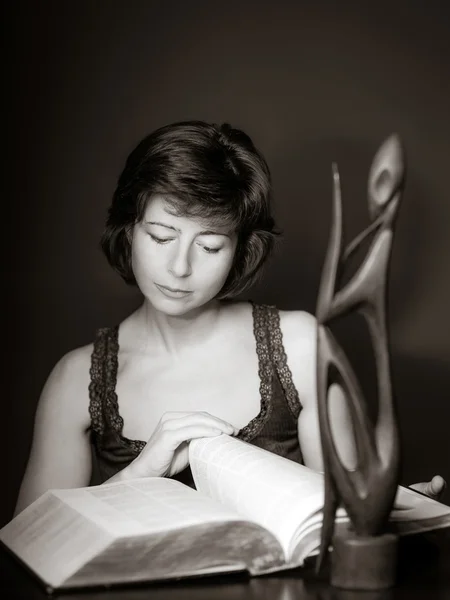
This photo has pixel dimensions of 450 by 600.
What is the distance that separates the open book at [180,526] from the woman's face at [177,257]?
0.45 meters

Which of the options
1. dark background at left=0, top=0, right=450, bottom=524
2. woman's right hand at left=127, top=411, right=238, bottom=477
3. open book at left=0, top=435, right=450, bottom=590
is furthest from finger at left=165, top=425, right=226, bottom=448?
dark background at left=0, top=0, right=450, bottom=524

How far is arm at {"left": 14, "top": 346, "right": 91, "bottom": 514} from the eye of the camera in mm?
1872

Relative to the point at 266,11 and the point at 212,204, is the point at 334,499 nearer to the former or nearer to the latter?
the point at 212,204

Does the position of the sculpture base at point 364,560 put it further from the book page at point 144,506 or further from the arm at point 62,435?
the arm at point 62,435

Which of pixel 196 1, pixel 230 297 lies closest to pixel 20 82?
pixel 196 1

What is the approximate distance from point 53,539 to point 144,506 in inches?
4.3

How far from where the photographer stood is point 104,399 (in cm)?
195

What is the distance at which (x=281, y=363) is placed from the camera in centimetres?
195

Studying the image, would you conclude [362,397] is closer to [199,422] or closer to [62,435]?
[199,422]

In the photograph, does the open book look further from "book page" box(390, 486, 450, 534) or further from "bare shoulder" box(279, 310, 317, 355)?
"bare shoulder" box(279, 310, 317, 355)

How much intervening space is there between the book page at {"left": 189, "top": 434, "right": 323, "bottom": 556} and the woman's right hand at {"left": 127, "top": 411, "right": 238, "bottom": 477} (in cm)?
2

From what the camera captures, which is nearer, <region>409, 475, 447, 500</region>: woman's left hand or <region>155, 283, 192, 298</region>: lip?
<region>409, 475, 447, 500</region>: woman's left hand

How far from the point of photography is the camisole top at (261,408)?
1.91 meters

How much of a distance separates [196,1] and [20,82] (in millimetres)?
442
